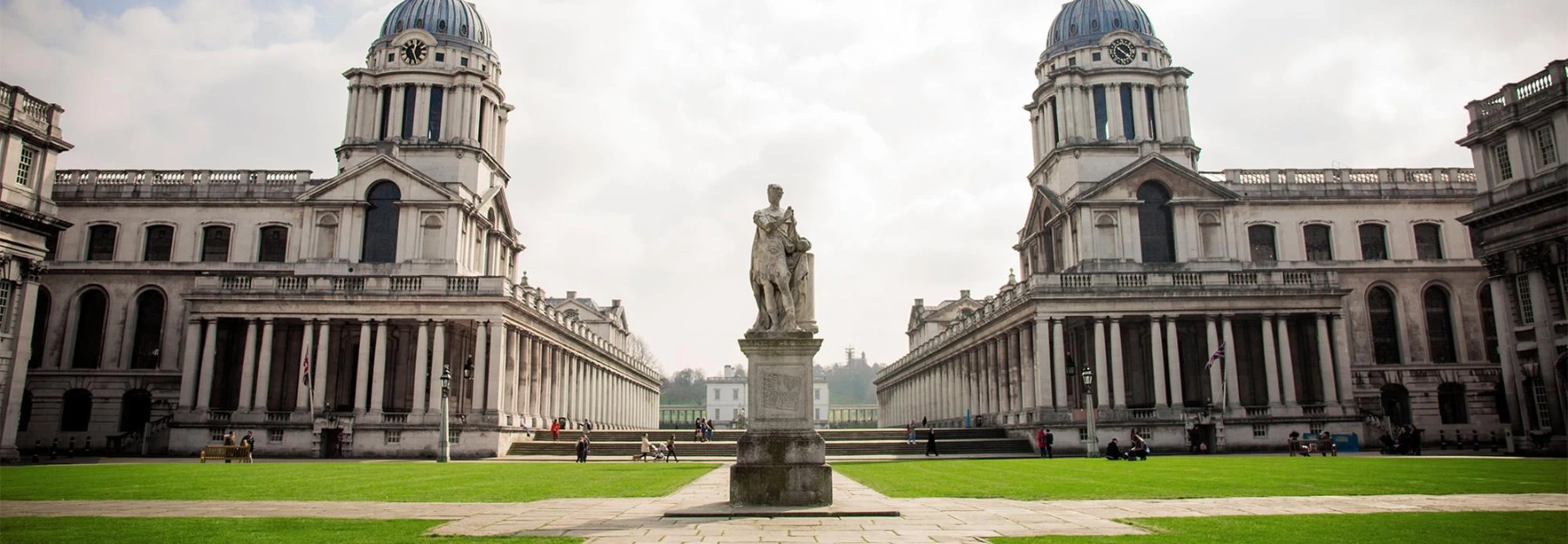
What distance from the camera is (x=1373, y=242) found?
58.9 m

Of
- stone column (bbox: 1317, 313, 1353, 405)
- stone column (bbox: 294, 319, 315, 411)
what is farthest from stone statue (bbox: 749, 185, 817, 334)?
stone column (bbox: 1317, 313, 1353, 405)

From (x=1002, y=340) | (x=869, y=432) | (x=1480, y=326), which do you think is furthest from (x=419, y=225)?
(x=1480, y=326)

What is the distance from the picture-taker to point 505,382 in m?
48.8

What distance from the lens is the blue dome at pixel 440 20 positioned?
198 feet

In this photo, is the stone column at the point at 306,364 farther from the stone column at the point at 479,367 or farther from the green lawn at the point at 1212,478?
the green lawn at the point at 1212,478

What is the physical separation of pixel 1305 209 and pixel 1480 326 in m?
11.3

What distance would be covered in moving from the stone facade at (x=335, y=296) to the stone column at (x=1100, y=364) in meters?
28.5

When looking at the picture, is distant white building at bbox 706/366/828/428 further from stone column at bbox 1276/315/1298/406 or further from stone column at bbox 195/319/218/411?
stone column at bbox 195/319/218/411

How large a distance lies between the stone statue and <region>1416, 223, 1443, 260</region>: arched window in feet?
182

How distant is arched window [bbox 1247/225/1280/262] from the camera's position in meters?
57.9

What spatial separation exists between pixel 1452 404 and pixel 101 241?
7740cm

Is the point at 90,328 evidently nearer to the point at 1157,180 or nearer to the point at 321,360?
the point at 321,360

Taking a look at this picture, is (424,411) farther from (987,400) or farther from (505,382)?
(987,400)

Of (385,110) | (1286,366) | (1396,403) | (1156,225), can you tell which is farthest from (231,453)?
(1396,403)
